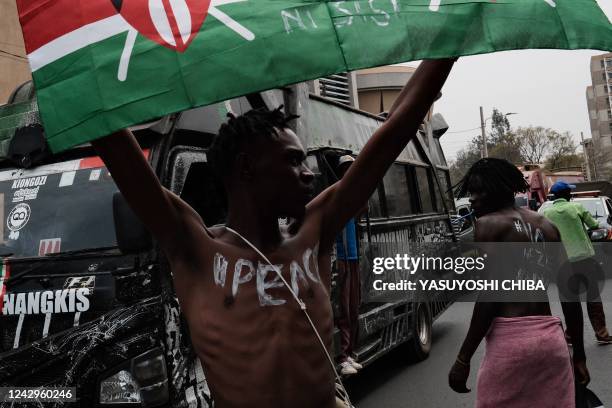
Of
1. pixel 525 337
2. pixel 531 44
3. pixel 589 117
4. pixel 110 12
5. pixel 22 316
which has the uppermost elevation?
pixel 589 117

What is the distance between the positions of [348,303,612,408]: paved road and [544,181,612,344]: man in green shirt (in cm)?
33

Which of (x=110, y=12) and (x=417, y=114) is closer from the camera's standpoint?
(x=110, y=12)

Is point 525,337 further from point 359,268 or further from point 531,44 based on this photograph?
point 359,268

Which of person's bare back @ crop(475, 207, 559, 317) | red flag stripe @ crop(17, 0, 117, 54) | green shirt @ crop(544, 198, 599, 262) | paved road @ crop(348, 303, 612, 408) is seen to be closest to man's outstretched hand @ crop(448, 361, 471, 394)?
person's bare back @ crop(475, 207, 559, 317)

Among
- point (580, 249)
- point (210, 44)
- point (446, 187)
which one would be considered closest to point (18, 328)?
point (210, 44)

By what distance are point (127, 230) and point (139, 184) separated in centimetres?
171

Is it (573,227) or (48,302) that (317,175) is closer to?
(48,302)

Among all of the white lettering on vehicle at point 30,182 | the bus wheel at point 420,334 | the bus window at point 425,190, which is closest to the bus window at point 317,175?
the white lettering on vehicle at point 30,182

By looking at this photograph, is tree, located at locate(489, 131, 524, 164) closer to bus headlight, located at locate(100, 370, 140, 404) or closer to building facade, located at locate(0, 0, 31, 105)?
building facade, located at locate(0, 0, 31, 105)

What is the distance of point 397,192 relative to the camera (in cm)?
714

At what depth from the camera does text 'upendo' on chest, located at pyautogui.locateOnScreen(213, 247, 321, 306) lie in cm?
165

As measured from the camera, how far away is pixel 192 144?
3850 millimetres

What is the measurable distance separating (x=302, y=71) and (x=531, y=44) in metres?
0.58

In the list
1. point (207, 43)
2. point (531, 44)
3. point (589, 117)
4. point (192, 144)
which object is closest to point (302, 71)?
point (207, 43)
